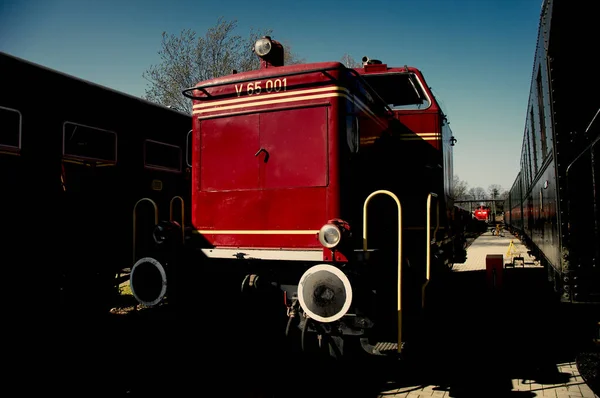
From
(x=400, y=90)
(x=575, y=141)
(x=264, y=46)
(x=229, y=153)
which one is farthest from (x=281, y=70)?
(x=575, y=141)

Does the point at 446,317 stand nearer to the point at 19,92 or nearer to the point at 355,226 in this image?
the point at 355,226

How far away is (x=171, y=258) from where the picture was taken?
14.0ft

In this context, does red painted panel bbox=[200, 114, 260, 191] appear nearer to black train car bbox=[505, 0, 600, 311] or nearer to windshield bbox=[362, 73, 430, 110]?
windshield bbox=[362, 73, 430, 110]

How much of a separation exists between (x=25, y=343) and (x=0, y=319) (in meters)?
0.42

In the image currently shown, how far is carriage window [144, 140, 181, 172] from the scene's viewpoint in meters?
7.19

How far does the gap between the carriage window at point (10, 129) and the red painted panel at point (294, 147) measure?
301 cm

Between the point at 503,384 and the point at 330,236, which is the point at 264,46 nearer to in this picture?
the point at 330,236

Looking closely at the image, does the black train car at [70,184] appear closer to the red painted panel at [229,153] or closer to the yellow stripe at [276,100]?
the red painted panel at [229,153]

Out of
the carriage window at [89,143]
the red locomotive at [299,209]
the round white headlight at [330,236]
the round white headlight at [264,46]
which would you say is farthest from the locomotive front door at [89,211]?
the round white headlight at [330,236]

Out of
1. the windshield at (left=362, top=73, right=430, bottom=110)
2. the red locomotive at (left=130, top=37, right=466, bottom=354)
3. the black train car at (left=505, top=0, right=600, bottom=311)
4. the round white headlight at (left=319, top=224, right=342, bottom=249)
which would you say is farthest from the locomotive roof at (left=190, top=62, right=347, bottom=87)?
the windshield at (left=362, top=73, right=430, bottom=110)

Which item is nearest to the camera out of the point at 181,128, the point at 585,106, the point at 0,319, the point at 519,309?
the point at 585,106

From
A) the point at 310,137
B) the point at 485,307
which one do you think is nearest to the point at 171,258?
the point at 310,137

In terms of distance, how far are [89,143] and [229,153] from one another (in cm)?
280

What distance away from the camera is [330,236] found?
3.56 metres
